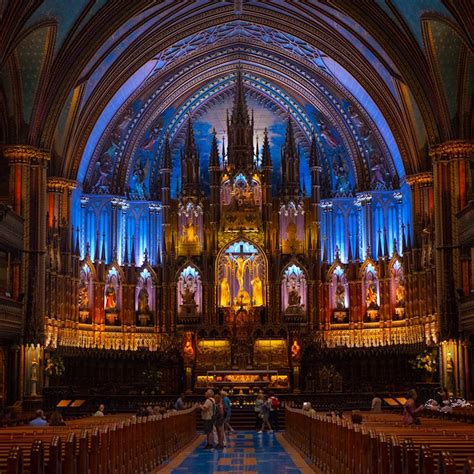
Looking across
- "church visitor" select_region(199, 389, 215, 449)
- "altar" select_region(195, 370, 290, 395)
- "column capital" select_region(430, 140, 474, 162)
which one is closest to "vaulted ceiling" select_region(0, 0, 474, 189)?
"column capital" select_region(430, 140, 474, 162)

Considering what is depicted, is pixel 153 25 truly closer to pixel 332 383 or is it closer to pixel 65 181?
pixel 65 181

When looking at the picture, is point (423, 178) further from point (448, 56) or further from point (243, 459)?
point (243, 459)

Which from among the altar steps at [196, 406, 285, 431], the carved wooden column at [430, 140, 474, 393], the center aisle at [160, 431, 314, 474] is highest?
the carved wooden column at [430, 140, 474, 393]

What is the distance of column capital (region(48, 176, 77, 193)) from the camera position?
157 ft

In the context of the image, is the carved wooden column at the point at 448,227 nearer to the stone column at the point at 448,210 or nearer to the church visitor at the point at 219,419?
the stone column at the point at 448,210

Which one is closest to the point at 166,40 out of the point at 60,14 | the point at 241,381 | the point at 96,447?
the point at 60,14

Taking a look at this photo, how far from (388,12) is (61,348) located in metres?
20.6

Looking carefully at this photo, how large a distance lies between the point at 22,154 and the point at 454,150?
17.6 meters

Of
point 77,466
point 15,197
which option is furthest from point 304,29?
point 77,466

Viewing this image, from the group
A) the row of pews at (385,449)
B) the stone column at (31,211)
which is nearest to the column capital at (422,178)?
the stone column at (31,211)

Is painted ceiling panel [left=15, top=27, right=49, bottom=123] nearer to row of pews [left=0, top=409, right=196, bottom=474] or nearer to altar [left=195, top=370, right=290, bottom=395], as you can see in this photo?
altar [left=195, top=370, right=290, bottom=395]

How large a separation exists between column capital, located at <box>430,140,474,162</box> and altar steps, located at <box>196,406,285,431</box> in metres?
12.8

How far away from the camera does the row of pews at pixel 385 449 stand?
11758 mm

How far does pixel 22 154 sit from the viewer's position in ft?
139
